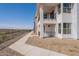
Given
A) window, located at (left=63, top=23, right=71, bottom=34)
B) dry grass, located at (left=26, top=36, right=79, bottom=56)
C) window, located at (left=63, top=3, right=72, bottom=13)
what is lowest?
dry grass, located at (left=26, top=36, right=79, bottom=56)

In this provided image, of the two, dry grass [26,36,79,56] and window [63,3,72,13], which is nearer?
dry grass [26,36,79,56]

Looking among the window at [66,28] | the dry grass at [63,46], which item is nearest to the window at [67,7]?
the window at [66,28]

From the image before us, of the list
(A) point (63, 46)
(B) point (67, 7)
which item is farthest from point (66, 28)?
(A) point (63, 46)

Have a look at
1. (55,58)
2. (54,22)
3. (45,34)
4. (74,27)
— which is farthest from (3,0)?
(45,34)

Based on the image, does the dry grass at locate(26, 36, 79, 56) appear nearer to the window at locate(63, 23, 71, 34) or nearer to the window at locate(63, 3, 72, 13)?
the window at locate(63, 23, 71, 34)

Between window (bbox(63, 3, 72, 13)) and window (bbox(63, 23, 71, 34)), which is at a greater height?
window (bbox(63, 3, 72, 13))

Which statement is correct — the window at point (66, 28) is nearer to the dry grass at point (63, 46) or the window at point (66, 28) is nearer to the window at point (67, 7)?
the window at point (67, 7)

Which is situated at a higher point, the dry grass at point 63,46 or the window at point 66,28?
the window at point 66,28

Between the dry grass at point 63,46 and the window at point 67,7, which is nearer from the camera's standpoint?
the dry grass at point 63,46

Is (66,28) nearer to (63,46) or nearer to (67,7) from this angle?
(67,7)

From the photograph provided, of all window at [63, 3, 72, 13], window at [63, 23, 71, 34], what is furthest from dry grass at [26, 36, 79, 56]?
window at [63, 3, 72, 13]

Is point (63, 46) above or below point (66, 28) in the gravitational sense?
below

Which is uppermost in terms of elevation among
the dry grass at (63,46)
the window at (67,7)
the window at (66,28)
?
the window at (67,7)

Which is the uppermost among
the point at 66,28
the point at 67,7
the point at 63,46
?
the point at 67,7
